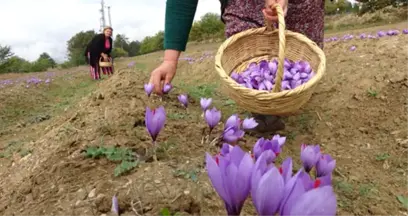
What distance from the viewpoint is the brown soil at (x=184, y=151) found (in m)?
1.52

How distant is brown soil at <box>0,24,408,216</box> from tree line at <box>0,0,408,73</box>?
206 inches

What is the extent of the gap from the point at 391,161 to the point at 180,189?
1482 mm

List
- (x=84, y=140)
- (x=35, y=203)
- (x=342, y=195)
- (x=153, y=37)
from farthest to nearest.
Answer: (x=153, y=37) < (x=84, y=140) < (x=342, y=195) < (x=35, y=203)

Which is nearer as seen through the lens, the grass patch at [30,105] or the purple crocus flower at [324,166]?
the purple crocus flower at [324,166]

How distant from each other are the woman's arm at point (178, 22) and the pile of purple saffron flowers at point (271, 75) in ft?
1.18

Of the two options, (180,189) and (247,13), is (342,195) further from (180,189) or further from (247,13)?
(247,13)

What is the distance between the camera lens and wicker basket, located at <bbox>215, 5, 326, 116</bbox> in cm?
209

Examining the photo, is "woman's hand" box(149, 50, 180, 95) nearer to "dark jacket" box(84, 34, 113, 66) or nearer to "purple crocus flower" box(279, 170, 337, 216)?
"purple crocus flower" box(279, 170, 337, 216)

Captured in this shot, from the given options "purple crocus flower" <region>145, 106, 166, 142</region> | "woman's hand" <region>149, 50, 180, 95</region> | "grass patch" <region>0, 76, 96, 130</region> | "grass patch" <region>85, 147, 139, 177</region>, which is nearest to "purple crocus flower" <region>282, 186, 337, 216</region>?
"purple crocus flower" <region>145, 106, 166, 142</region>

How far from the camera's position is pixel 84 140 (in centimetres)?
204

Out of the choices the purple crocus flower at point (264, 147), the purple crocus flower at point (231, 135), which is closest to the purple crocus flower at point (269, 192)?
the purple crocus flower at point (264, 147)

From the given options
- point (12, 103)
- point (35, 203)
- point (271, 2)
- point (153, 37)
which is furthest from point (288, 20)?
point (153, 37)

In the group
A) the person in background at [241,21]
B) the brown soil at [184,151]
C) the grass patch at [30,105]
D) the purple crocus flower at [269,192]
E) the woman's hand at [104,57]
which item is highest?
the person in background at [241,21]

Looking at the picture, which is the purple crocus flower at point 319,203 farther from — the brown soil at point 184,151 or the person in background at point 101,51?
the person in background at point 101,51
